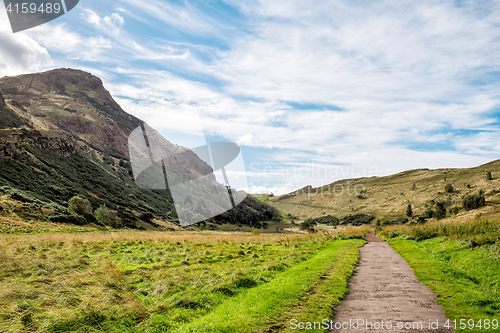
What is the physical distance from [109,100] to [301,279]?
218 m

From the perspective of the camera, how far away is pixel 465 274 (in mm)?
11570

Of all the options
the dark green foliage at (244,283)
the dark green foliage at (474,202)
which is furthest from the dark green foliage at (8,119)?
the dark green foliage at (474,202)

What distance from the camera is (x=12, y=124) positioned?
82625mm

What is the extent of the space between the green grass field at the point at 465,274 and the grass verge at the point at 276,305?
3313 millimetres

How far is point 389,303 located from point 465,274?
565 centimetres

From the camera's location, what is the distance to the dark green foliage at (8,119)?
7956 centimetres

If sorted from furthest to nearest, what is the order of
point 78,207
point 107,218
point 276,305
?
1. point 107,218
2. point 78,207
3. point 276,305

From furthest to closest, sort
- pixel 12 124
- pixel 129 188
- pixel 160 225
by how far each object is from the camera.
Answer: pixel 129 188 → pixel 12 124 → pixel 160 225

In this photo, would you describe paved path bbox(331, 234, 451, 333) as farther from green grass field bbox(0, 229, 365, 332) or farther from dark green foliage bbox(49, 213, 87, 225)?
dark green foliage bbox(49, 213, 87, 225)

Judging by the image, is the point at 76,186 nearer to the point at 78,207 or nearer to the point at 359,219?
the point at 78,207

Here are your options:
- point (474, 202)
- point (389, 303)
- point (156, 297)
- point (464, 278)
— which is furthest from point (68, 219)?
point (474, 202)

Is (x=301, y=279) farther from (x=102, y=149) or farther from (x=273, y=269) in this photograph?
(x=102, y=149)

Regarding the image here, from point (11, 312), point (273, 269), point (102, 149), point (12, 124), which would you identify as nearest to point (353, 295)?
point (273, 269)

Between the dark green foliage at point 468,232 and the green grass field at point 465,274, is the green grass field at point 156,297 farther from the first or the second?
the dark green foliage at point 468,232
